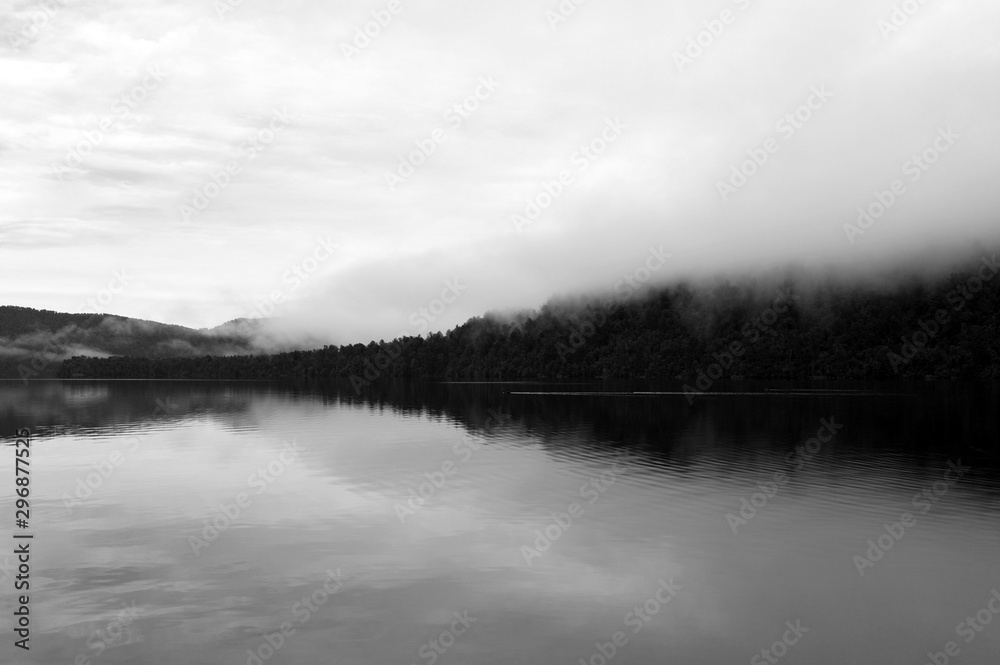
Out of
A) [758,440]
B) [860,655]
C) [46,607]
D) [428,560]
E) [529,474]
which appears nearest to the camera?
[860,655]

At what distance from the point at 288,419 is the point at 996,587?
99.3m

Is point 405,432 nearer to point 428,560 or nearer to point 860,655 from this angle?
point 428,560

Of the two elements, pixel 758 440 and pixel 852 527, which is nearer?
pixel 852 527

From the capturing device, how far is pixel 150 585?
28891 millimetres

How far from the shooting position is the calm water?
23875 millimetres

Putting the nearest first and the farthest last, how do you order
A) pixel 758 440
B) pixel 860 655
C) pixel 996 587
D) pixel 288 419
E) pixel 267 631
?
pixel 860 655
pixel 267 631
pixel 996 587
pixel 758 440
pixel 288 419

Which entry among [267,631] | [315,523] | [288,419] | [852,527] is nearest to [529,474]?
[315,523]

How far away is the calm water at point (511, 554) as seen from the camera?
23875 millimetres

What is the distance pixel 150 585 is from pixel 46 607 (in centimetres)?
342

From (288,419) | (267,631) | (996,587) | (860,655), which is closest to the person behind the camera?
(860,655)

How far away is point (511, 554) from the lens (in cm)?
3412

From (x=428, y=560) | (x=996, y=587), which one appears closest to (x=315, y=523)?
(x=428, y=560)

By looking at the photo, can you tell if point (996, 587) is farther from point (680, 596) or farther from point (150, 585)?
point (150, 585)

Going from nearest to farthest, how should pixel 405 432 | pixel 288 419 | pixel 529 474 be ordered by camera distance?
pixel 529 474 → pixel 405 432 → pixel 288 419
